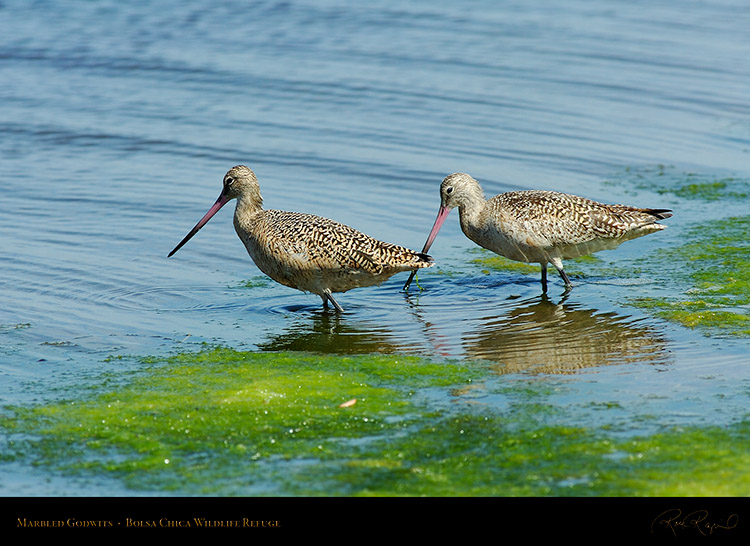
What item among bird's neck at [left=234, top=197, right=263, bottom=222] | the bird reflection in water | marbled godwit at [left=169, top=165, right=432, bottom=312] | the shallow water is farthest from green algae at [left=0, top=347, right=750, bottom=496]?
bird's neck at [left=234, top=197, right=263, bottom=222]

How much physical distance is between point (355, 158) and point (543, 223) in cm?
292

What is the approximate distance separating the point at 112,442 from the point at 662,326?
9.82 ft

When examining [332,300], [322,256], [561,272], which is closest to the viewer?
[322,256]

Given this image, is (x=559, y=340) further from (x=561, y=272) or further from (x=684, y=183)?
(x=684, y=183)

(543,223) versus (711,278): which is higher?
(543,223)

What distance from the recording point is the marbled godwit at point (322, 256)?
20.4 ft

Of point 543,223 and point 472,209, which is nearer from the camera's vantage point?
point 543,223

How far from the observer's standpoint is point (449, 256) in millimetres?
7496

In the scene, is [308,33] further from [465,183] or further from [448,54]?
[465,183]

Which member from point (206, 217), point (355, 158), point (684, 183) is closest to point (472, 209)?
point (206, 217)

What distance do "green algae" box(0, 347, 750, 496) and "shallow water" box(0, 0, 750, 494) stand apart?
0.81ft

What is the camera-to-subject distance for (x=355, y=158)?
9289mm

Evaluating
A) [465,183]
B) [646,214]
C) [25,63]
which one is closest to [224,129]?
[25,63]

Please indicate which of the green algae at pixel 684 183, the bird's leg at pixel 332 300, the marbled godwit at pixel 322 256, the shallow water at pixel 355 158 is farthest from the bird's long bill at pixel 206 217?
the green algae at pixel 684 183
